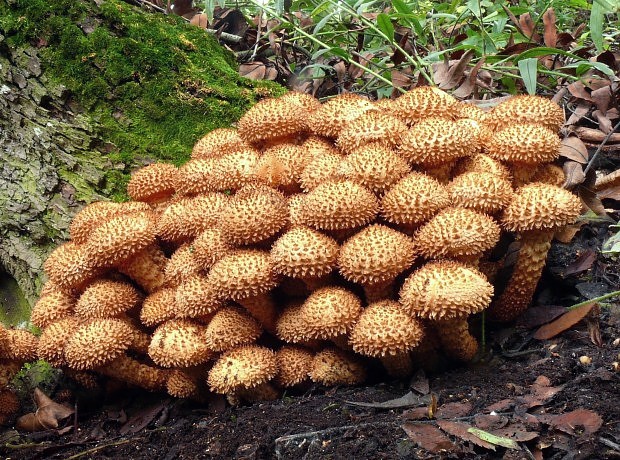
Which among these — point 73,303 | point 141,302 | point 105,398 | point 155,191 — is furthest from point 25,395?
point 155,191

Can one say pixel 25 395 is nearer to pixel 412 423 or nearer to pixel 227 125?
pixel 227 125

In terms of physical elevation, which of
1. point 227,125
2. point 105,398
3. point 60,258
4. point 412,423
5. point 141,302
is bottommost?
point 105,398

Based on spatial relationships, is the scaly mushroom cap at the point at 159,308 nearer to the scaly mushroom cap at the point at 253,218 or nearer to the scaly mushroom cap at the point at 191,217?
the scaly mushroom cap at the point at 191,217

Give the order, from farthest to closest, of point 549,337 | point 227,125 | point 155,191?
point 227,125
point 155,191
point 549,337

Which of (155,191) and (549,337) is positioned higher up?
(155,191)

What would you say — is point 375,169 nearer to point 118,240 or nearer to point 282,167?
point 282,167

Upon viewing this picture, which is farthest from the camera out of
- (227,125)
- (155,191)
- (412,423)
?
(227,125)

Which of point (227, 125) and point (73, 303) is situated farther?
point (227, 125)
